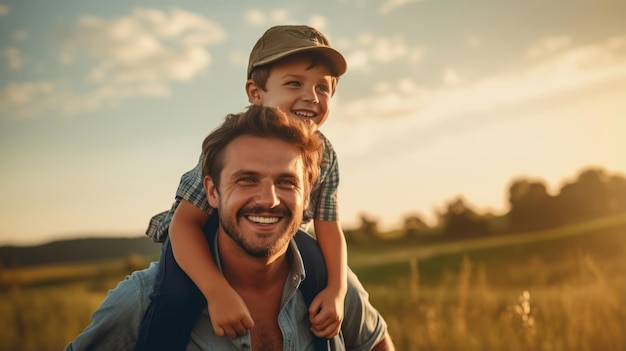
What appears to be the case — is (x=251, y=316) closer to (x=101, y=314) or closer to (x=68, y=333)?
(x=101, y=314)

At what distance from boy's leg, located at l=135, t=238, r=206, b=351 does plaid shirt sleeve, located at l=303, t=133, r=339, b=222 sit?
3.25 feet

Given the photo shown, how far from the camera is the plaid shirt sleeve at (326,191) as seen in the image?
12.7ft

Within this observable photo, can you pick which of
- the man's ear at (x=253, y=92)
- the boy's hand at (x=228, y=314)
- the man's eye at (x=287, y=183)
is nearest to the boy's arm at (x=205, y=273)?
the boy's hand at (x=228, y=314)

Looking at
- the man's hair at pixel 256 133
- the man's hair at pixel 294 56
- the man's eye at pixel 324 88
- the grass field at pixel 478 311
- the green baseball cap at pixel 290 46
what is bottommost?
the grass field at pixel 478 311

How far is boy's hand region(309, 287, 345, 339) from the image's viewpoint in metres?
3.40

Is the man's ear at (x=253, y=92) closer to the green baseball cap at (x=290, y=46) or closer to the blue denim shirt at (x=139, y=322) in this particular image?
the green baseball cap at (x=290, y=46)

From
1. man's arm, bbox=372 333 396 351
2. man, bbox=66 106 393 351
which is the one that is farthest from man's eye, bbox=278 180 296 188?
man's arm, bbox=372 333 396 351

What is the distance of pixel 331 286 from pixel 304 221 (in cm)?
57

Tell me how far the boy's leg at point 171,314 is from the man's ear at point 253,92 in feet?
4.85

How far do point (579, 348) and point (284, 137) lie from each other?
16.2 ft

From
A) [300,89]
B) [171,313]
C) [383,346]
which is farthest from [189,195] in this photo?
[383,346]

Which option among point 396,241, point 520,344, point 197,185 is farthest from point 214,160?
point 396,241

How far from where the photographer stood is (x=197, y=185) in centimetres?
356

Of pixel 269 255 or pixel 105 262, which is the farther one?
pixel 105 262
